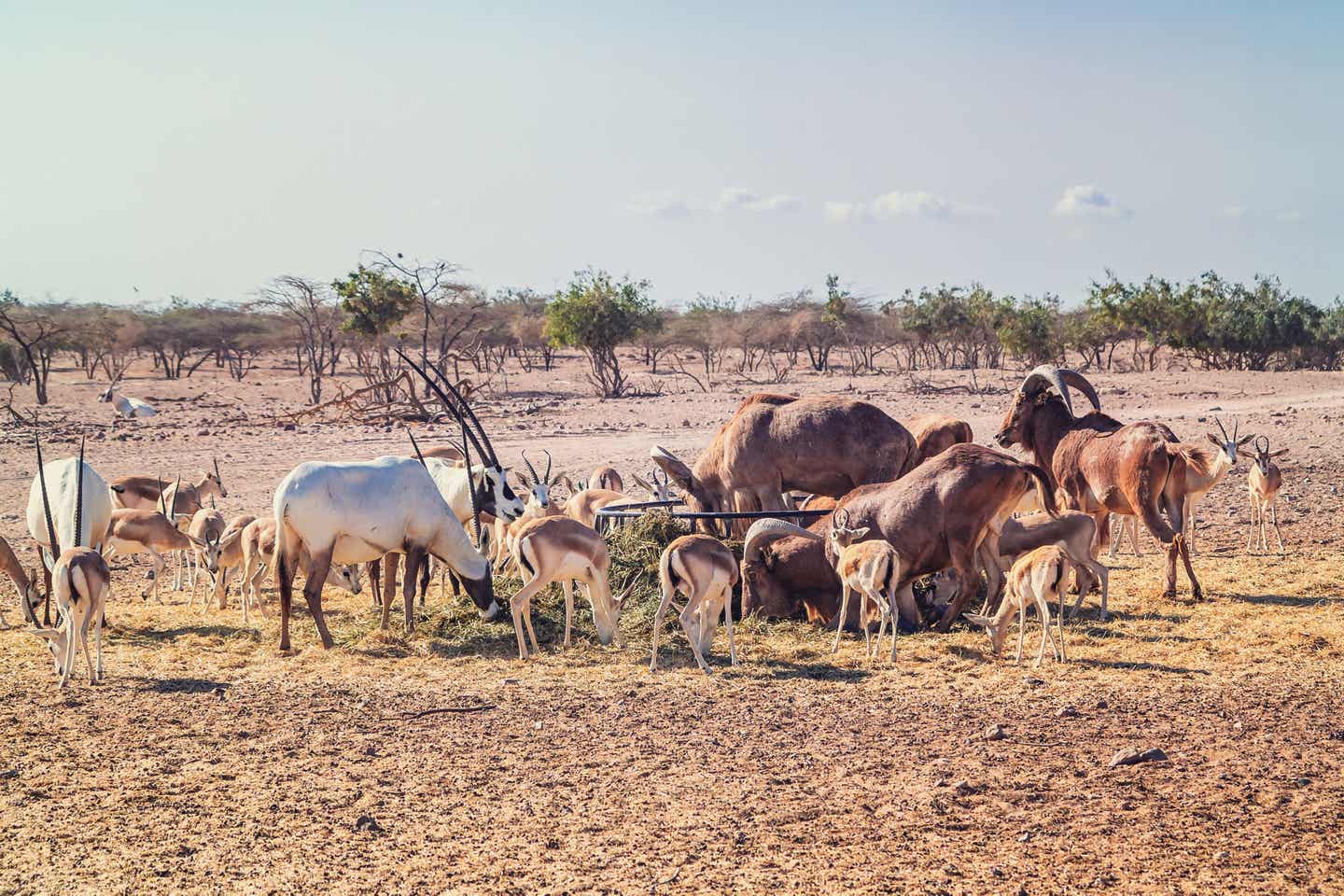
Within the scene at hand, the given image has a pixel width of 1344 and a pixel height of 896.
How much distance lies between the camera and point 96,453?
26.3 m

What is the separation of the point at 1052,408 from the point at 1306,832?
8287 mm

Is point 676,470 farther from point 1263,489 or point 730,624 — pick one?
point 1263,489

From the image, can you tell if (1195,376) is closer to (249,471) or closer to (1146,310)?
(1146,310)

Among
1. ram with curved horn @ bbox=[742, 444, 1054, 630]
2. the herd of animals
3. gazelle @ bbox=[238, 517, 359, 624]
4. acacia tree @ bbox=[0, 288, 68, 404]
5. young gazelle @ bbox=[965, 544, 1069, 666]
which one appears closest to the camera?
young gazelle @ bbox=[965, 544, 1069, 666]

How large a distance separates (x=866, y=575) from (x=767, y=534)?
1.74m

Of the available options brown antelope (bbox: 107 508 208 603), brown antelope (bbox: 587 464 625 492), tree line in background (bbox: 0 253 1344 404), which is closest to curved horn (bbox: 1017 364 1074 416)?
brown antelope (bbox: 587 464 625 492)

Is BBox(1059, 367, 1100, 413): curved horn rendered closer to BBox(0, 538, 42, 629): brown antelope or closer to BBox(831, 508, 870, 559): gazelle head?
BBox(831, 508, 870, 559): gazelle head

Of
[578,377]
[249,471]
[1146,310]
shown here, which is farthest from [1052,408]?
[578,377]

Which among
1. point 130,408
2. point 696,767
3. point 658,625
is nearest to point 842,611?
point 658,625

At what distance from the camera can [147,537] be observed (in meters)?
13.9

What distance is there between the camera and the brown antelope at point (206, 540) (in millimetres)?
13508

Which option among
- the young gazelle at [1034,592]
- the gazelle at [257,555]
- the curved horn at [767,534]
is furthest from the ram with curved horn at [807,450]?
the gazelle at [257,555]

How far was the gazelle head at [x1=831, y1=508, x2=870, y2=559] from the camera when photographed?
34.4 ft

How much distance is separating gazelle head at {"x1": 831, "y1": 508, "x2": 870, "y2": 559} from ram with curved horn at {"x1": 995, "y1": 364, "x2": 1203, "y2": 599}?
116 inches
